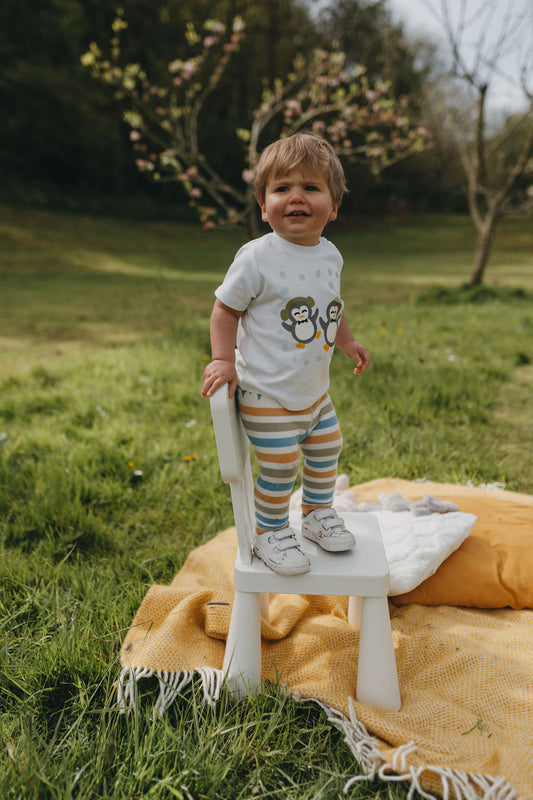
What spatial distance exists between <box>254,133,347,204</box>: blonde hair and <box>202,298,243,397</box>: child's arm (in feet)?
1.28

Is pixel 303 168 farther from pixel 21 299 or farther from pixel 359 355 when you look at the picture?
pixel 21 299

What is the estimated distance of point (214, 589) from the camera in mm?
2033

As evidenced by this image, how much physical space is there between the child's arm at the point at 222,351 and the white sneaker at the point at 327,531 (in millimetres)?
499

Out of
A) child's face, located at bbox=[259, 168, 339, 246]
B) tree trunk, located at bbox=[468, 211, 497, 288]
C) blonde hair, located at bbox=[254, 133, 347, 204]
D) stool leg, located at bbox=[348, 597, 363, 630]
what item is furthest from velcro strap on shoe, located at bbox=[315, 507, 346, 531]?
tree trunk, located at bbox=[468, 211, 497, 288]

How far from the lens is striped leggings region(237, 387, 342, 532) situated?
1677 millimetres

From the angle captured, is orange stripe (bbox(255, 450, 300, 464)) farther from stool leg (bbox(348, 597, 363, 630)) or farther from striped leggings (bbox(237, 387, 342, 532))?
Answer: stool leg (bbox(348, 597, 363, 630))

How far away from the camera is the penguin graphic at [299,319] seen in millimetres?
1660

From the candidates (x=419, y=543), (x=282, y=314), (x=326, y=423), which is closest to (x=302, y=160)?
(x=282, y=314)

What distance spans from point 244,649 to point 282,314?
932mm

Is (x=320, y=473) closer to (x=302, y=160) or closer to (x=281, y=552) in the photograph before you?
(x=281, y=552)

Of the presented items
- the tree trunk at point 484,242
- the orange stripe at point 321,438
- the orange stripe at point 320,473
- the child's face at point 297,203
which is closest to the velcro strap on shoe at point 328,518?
the orange stripe at point 320,473

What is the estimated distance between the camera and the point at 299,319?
1667 mm

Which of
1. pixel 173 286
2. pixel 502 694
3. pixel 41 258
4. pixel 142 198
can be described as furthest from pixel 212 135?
pixel 502 694

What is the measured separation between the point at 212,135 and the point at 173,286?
43.9 feet
